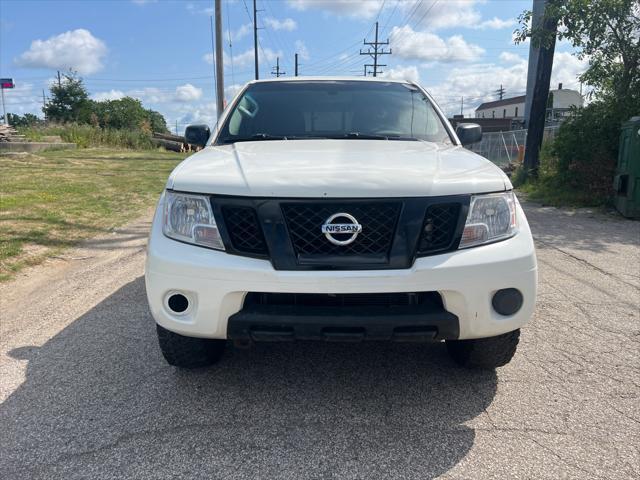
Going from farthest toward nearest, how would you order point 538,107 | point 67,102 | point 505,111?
1. point 505,111
2. point 67,102
3. point 538,107

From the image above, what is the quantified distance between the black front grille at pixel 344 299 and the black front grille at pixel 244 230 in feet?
0.69

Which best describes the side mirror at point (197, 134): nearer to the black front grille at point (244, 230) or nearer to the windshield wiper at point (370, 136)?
the windshield wiper at point (370, 136)

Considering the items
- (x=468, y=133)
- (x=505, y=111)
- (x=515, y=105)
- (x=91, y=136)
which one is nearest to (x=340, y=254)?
(x=468, y=133)

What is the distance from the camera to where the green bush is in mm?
23750

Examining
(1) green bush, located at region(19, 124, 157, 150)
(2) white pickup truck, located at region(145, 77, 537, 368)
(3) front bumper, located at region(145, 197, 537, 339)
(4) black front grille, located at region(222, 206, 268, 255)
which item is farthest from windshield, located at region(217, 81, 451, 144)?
(1) green bush, located at region(19, 124, 157, 150)

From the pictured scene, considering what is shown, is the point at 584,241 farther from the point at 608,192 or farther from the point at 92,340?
the point at 92,340

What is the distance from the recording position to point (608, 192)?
9703 millimetres

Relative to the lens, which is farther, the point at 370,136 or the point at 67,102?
the point at 67,102

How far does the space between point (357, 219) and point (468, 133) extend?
6.68 feet

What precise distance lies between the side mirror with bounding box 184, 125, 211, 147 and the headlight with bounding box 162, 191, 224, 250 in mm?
1519

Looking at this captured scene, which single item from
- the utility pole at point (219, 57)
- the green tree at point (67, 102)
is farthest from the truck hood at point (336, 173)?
the green tree at point (67, 102)

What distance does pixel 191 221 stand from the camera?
2.47 meters

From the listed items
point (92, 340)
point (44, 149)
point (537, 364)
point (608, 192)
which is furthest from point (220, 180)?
point (44, 149)

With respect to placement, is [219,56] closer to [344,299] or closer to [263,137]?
[263,137]
